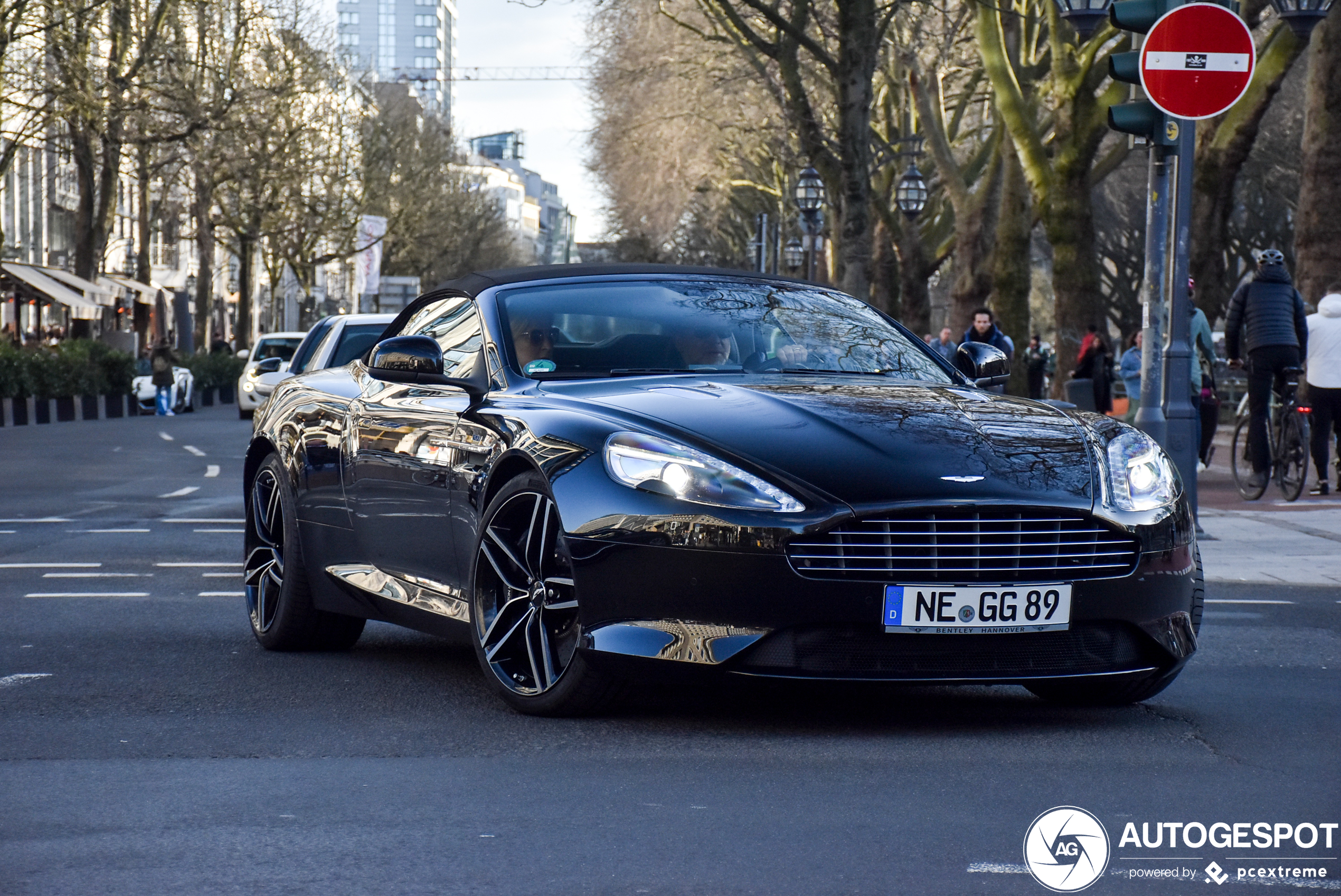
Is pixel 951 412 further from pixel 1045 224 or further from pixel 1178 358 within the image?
pixel 1045 224

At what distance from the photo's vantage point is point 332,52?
61.2 meters

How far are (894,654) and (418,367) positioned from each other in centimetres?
206

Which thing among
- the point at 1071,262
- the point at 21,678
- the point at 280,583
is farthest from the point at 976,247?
the point at 21,678

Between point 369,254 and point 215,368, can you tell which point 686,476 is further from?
point 369,254

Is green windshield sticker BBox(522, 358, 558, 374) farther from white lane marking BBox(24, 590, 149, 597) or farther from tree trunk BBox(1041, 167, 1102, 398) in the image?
tree trunk BBox(1041, 167, 1102, 398)

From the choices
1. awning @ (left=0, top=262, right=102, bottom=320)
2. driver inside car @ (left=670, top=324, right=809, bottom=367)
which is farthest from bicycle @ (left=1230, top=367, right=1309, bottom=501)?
awning @ (left=0, top=262, right=102, bottom=320)

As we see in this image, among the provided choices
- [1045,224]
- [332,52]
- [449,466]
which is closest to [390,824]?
[449,466]

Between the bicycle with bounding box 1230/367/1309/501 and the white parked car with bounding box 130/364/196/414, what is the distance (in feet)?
98.6

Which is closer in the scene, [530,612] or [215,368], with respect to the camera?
[530,612]

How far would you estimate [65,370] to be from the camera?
39156mm

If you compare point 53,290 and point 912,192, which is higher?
point 912,192

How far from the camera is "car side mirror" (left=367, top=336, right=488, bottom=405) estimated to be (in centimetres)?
680

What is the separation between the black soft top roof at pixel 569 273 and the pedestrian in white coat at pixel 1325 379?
33.6 ft

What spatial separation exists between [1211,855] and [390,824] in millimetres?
1766
